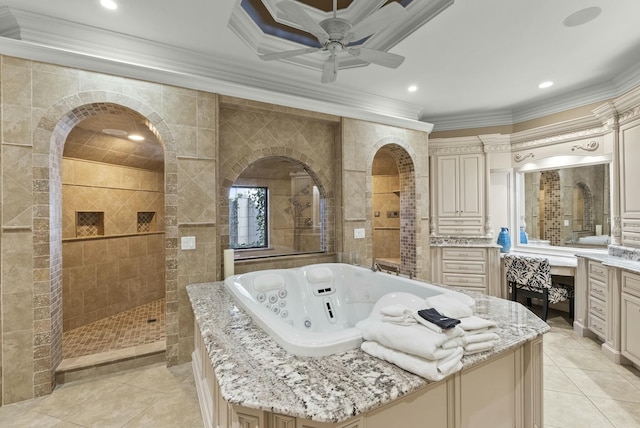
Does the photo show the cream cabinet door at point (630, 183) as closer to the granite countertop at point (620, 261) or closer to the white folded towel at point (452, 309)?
the granite countertop at point (620, 261)

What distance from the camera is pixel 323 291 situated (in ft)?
9.63

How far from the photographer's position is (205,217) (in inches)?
106

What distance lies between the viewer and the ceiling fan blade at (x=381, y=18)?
166 centimetres

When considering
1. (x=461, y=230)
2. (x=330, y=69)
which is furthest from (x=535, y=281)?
(x=330, y=69)

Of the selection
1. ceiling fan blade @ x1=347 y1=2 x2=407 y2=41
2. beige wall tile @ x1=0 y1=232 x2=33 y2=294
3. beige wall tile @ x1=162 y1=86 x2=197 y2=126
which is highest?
ceiling fan blade @ x1=347 y1=2 x2=407 y2=41

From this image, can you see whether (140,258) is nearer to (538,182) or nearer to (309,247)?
(309,247)

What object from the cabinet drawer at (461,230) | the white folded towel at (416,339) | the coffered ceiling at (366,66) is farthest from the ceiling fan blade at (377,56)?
the cabinet drawer at (461,230)

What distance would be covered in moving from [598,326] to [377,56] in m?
3.26

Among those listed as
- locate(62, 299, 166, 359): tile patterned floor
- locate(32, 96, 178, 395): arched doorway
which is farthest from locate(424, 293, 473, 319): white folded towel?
locate(32, 96, 178, 395): arched doorway

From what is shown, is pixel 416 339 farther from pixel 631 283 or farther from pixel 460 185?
pixel 460 185

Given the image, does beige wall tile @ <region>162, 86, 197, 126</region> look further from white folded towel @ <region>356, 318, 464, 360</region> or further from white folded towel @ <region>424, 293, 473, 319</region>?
white folded towel @ <region>424, 293, 473, 319</region>

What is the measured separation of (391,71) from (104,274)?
13.5 feet

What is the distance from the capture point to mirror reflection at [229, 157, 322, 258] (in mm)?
3182

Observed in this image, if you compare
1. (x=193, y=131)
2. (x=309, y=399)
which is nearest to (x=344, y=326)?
(x=309, y=399)
